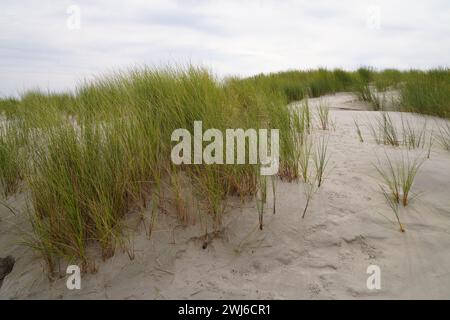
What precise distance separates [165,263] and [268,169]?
0.99 meters

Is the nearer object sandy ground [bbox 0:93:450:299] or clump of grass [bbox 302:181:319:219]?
sandy ground [bbox 0:93:450:299]

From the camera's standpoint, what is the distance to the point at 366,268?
1826mm

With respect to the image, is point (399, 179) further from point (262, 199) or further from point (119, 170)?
point (119, 170)

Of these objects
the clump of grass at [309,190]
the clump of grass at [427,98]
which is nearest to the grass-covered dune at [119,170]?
the clump of grass at [309,190]

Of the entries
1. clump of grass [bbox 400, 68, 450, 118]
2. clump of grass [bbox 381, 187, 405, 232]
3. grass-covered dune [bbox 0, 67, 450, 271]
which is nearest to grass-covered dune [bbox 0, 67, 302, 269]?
grass-covered dune [bbox 0, 67, 450, 271]

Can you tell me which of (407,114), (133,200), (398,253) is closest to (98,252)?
(133,200)

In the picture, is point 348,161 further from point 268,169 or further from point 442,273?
point 442,273

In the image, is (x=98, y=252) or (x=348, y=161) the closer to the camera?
(x=98, y=252)

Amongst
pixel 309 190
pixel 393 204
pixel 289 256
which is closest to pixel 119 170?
pixel 289 256

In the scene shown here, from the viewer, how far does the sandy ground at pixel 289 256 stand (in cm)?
177

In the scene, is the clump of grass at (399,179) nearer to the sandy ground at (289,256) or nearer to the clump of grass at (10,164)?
the sandy ground at (289,256)

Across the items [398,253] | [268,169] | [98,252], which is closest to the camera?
[398,253]

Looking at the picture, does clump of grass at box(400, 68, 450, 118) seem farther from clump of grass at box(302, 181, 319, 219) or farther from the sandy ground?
clump of grass at box(302, 181, 319, 219)

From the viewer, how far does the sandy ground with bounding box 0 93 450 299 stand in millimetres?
1769
